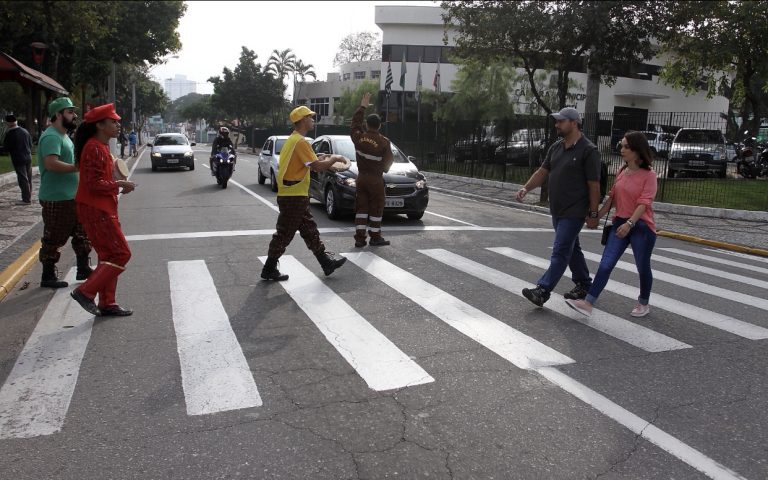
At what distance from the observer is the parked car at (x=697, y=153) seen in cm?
1988

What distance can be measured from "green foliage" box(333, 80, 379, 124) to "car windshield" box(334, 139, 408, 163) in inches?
1648

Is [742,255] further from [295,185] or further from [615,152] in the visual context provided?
[295,185]

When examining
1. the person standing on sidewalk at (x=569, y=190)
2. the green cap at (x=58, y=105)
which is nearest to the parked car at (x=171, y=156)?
the green cap at (x=58, y=105)

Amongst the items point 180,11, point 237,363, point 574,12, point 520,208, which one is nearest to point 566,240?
point 237,363

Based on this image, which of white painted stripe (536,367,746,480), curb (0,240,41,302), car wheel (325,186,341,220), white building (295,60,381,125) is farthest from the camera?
white building (295,60,381,125)

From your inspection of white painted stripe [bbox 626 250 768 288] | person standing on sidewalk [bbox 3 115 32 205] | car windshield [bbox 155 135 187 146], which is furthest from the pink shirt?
car windshield [bbox 155 135 187 146]

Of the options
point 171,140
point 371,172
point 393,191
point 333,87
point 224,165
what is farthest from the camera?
point 333,87

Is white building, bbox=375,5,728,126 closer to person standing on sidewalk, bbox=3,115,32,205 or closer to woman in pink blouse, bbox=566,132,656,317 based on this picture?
person standing on sidewalk, bbox=3,115,32,205

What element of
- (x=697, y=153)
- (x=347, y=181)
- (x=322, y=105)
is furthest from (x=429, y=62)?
(x=347, y=181)

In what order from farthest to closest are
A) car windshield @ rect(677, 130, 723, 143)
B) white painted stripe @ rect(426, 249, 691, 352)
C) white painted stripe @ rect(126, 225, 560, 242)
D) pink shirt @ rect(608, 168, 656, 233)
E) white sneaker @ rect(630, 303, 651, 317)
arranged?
car windshield @ rect(677, 130, 723, 143) → white painted stripe @ rect(126, 225, 560, 242) → white sneaker @ rect(630, 303, 651, 317) → pink shirt @ rect(608, 168, 656, 233) → white painted stripe @ rect(426, 249, 691, 352)

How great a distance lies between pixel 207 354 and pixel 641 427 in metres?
2.95

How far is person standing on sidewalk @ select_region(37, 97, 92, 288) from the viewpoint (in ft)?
19.7

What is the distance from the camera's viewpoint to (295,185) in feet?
21.8

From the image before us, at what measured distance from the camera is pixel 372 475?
3.01 meters
